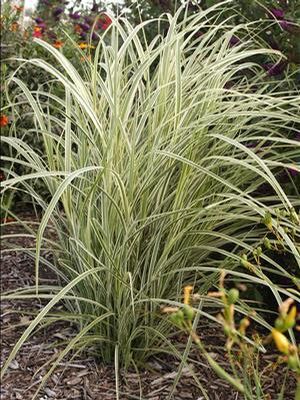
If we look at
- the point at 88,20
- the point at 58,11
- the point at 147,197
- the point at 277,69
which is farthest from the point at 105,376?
the point at 58,11

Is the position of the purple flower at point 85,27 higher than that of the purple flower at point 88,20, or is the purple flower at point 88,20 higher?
the purple flower at point 88,20

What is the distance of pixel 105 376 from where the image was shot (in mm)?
2012

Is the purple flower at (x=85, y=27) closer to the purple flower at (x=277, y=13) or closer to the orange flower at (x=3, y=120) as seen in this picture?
the orange flower at (x=3, y=120)

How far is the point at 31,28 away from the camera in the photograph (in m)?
4.26

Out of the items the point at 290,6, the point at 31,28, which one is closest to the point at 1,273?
the point at 290,6

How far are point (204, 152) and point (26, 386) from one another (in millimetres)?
965

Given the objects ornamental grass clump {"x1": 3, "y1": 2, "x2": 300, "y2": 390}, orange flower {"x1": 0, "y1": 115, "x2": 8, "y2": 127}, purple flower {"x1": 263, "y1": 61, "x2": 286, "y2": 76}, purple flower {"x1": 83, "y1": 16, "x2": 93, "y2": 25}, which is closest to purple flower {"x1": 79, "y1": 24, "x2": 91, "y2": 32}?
purple flower {"x1": 83, "y1": 16, "x2": 93, "y2": 25}

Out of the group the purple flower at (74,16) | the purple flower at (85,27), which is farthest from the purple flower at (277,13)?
the purple flower at (74,16)

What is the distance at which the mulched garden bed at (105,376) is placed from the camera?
192 centimetres

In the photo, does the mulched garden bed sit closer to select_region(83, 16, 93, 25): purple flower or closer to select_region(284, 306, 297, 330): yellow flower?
select_region(284, 306, 297, 330): yellow flower

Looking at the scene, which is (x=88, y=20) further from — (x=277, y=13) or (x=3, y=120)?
(x=277, y=13)

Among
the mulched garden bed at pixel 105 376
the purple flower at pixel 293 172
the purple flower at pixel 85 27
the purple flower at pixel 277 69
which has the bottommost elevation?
the mulched garden bed at pixel 105 376

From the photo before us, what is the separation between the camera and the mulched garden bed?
1923 mm

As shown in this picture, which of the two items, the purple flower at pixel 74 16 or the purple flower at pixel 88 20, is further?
the purple flower at pixel 74 16
